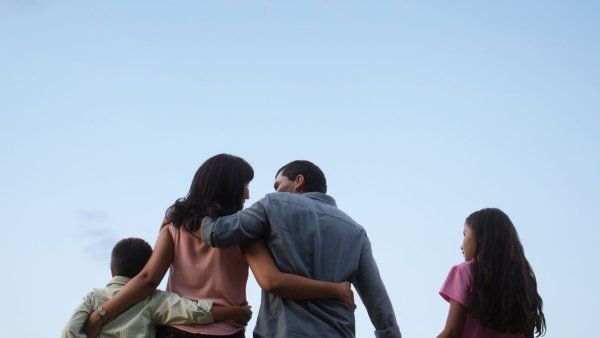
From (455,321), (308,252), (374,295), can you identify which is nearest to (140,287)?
(308,252)

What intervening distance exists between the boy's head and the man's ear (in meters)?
1.08

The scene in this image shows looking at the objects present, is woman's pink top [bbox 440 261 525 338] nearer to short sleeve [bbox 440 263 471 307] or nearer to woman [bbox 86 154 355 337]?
short sleeve [bbox 440 263 471 307]

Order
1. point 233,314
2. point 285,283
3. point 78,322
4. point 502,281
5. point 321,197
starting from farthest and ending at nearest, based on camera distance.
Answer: point 502,281, point 321,197, point 78,322, point 233,314, point 285,283

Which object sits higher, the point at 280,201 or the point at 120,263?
the point at 280,201

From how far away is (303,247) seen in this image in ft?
14.0

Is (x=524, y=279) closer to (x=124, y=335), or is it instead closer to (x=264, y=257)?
(x=264, y=257)

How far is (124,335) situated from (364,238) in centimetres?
160

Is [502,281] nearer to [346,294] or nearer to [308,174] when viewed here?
[346,294]

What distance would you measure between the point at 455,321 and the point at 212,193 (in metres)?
2.00

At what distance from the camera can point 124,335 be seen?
4.44 m

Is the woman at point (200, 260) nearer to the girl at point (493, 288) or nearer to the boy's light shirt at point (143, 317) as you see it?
the boy's light shirt at point (143, 317)

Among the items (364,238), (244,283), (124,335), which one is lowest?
(124,335)

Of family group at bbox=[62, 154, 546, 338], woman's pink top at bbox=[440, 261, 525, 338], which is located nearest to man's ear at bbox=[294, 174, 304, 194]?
family group at bbox=[62, 154, 546, 338]

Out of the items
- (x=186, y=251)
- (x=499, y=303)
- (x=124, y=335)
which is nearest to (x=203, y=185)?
(x=186, y=251)
